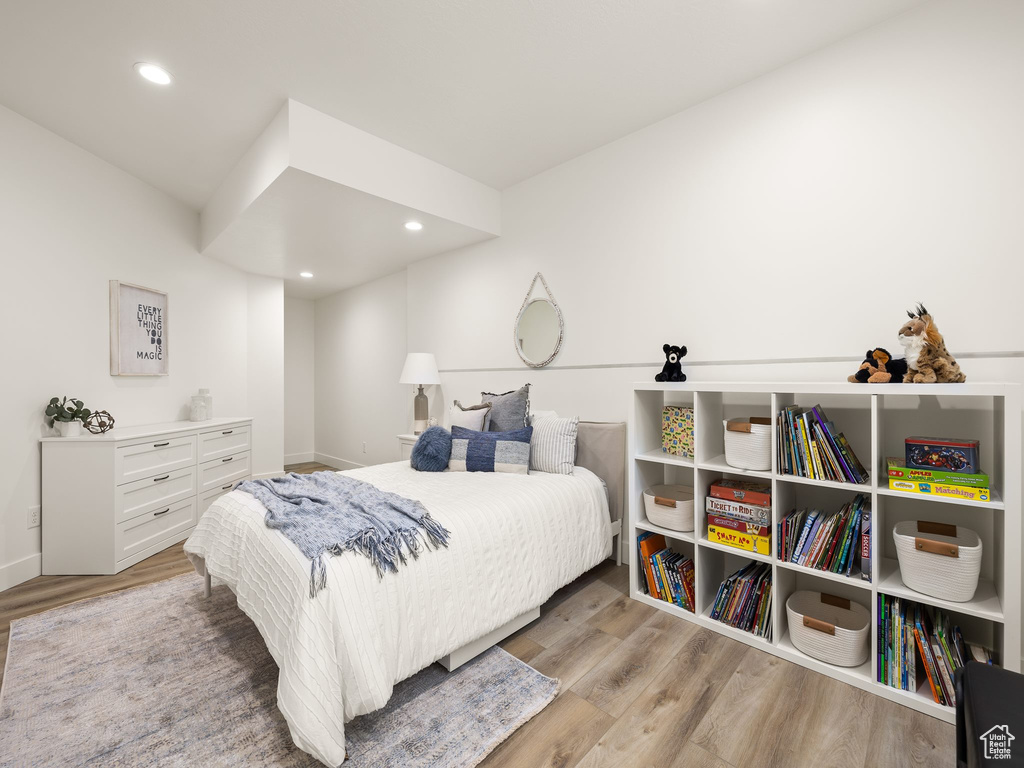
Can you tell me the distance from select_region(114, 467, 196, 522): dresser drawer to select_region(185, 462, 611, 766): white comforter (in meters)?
0.87

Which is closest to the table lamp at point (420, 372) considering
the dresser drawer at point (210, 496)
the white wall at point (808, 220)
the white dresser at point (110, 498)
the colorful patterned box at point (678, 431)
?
the white wall at point (808, 220)

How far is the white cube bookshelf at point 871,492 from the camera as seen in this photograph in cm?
149

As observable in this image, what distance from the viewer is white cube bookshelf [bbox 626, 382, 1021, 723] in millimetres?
1488

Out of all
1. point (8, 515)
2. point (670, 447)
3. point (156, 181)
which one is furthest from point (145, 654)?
point (156, 181)

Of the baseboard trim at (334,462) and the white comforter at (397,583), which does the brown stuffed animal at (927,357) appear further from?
the baseboard trim at (334,462)

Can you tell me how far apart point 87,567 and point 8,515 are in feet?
1.63

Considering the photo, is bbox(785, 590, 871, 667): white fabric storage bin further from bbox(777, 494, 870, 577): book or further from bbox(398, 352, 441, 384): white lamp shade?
bbox(398, 352, 441, 384): white lamp shade

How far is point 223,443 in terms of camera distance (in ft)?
12.7

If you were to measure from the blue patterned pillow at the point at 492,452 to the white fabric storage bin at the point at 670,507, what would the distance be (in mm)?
712

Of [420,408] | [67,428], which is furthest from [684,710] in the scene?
[67,428]

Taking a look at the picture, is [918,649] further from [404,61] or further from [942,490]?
[404,61]

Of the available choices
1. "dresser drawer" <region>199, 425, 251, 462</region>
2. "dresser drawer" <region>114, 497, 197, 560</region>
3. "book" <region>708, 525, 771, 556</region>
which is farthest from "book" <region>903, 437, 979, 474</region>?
"dresser drawer" <region>199, 425, 251, 462</region>

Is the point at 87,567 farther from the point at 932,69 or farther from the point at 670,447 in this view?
the point at 932,69

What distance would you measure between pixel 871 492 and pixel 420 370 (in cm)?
318
